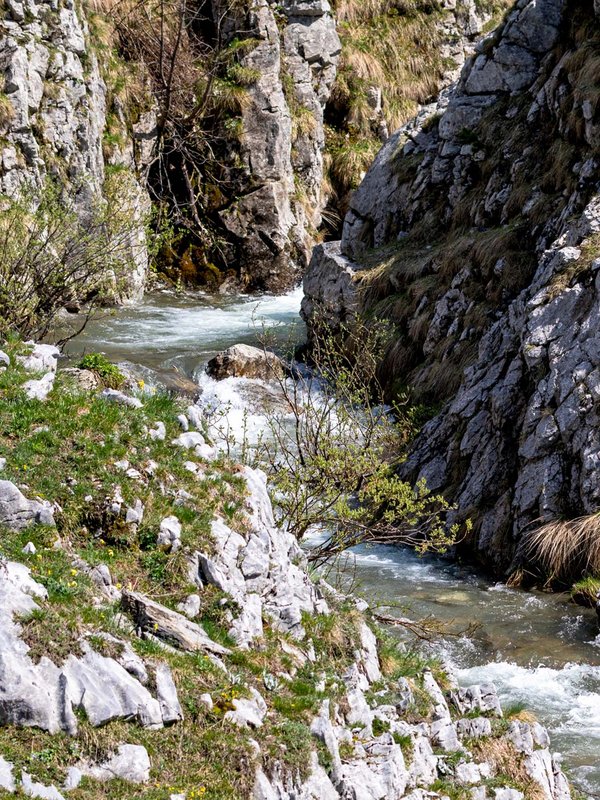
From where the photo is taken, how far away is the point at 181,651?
6.34m

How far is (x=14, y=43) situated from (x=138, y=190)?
17.5 feet

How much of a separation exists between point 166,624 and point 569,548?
6.76 meters

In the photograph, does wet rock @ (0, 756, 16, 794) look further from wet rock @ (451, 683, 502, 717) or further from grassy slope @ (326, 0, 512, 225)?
grassy slope @ (326, 0, 512, 225)

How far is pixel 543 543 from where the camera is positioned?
11789mm

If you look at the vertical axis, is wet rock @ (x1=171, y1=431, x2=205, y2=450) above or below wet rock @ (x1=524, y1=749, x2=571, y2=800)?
above

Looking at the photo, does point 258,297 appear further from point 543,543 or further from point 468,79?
point 543,543

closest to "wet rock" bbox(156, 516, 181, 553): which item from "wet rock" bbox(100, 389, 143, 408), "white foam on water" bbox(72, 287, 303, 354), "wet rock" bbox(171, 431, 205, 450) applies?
"wet rock" bbox(171, 431, 205, 450)

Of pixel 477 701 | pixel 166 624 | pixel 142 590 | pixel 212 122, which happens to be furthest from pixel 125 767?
pixel 212 122

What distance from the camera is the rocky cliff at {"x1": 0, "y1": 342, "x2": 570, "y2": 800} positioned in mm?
5418

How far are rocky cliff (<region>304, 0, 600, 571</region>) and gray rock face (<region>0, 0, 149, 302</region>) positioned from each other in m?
6.07

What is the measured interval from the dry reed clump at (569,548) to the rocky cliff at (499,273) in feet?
0.80

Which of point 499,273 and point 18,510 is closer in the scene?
point 18,510

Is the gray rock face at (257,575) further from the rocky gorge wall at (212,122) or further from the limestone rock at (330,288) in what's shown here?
the rocky gorge wall at (212,122)

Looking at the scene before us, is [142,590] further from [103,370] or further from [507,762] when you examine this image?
[103,370]
